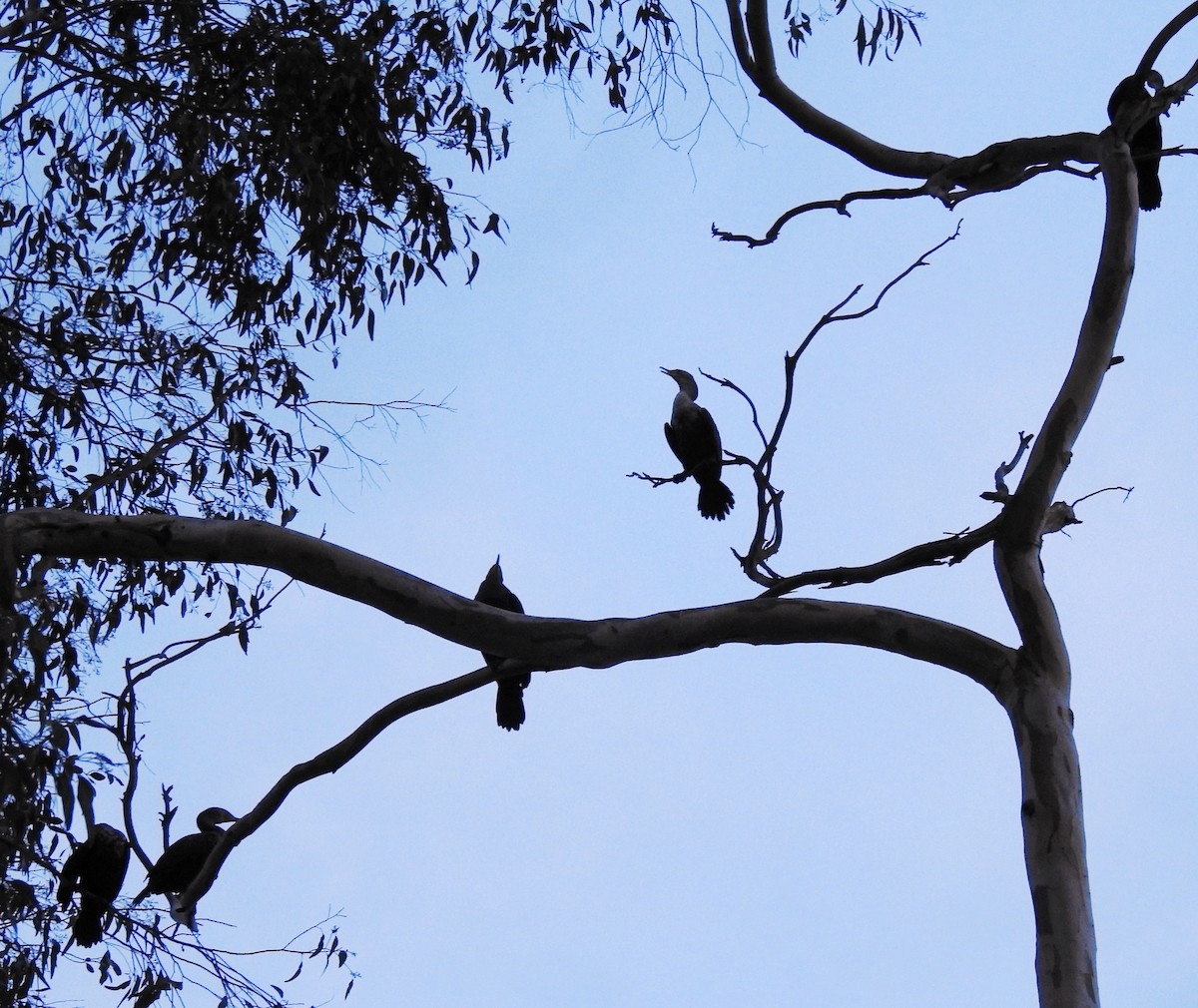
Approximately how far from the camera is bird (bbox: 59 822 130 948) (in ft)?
12.7

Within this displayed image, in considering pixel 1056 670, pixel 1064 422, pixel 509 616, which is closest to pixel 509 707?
pixel 509 616

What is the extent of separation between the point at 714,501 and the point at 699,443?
615 mm

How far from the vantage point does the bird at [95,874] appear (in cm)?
388

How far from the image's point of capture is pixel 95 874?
4.29 metres

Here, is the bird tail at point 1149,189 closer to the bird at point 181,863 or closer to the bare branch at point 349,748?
the bare branch at point 349,748

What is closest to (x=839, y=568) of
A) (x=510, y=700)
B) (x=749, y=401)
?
(x=749, y=401)

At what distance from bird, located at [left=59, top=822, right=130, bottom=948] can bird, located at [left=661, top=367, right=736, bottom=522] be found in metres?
2.24

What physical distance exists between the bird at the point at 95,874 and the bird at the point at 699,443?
2.24 metres

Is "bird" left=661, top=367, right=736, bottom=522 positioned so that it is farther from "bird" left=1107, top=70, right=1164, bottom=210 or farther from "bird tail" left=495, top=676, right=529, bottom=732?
"bird" left=1107, top=70, right=1164, bottom=210

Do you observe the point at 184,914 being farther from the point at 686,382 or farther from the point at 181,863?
the point at 686,382

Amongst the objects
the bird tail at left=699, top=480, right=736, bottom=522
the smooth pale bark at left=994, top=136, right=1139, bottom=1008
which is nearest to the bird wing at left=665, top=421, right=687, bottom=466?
the bird tail at left=699, top=480, right=736, bottom=522

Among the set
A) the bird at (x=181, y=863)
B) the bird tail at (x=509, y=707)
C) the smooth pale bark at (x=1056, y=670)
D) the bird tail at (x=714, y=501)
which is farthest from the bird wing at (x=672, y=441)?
the smooth pale bark at (x=1056, y=670)

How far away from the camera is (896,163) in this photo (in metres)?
3.79

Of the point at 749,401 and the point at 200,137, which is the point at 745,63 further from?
the point at 200,137
